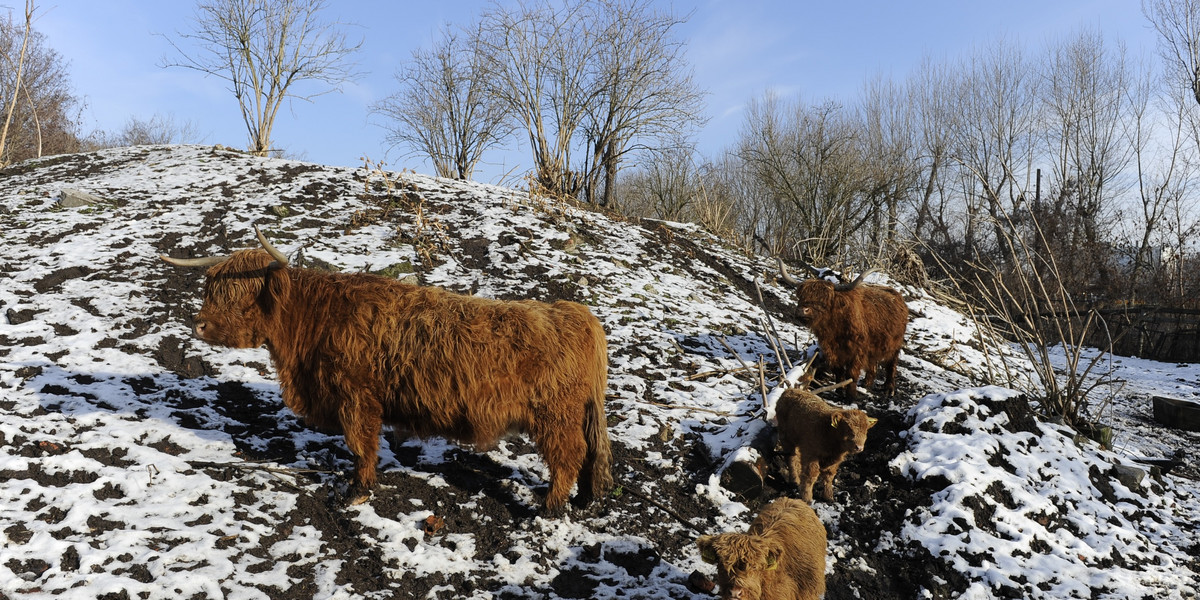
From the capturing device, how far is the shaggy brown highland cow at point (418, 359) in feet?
14.1

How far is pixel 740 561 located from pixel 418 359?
2.59m

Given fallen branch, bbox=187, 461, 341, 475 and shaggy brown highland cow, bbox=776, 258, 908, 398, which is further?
shaggy brown highland cow, bbox=776, 258, 908, 398

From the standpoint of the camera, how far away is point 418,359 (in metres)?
4.36

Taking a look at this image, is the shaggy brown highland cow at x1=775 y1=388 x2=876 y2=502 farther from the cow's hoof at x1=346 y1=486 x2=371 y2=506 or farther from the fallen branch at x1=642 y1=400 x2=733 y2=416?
the cow's hoof at x1=346 y1=486 x2=371 y2=506

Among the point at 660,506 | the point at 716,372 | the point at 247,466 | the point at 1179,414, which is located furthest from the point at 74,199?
the point at 1179,414

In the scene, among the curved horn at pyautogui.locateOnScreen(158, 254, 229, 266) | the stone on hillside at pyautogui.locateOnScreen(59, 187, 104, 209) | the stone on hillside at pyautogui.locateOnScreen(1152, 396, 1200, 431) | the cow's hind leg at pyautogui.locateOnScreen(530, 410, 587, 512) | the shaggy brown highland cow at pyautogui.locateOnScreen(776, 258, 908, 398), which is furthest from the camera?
the stone on hillside at pyautogui.locateOnScreen(59, 187, 104, 209)

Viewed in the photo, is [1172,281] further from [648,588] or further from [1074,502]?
[648,588]

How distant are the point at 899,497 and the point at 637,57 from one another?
16.6m

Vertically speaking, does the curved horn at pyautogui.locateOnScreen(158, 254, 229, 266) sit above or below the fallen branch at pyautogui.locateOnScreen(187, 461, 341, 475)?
above

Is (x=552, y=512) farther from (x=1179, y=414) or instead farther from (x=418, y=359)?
(x=1179, y=414)

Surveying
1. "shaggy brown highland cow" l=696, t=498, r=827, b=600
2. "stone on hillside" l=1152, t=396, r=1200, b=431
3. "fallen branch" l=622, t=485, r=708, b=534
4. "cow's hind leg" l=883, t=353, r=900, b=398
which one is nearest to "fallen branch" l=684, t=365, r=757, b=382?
"cow's hind leg" l=883, t=353, r=900, b=398

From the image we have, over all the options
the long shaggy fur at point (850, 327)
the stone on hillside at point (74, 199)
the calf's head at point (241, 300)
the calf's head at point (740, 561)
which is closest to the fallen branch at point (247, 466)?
the calf's head at point (241, 300)

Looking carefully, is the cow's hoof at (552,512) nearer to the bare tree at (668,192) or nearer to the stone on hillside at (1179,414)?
the stone on hillside at (1179,414)

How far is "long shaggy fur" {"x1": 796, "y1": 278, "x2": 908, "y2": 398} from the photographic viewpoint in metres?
6.72
